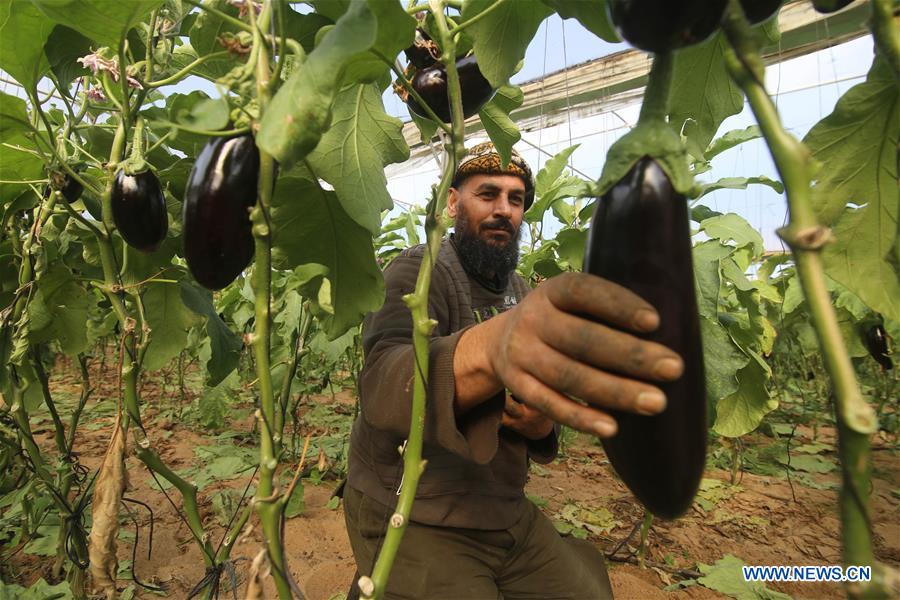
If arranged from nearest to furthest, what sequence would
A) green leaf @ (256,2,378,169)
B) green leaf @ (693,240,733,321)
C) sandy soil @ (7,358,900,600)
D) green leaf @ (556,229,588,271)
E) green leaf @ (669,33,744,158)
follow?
green leaf @ (256,2,378,169) < green leaf @ (669,33,744,158) < green leaf @ (693,240,733,321) < green leaf @ (556,229,588,271) < sandy soil @ (7,358,900,600)

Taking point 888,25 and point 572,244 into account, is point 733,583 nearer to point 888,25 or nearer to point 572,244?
point 572,244

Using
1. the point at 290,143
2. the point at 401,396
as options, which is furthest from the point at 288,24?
the point at 401,396

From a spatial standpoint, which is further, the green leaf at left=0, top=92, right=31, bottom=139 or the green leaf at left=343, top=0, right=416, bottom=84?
the green leaf at left=0, top=92, right=31, bottom=139

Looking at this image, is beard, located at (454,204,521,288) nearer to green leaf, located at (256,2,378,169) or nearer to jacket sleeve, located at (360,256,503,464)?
jacket sleeve, located at (360,256,503,464)

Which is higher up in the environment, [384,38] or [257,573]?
[384,38]

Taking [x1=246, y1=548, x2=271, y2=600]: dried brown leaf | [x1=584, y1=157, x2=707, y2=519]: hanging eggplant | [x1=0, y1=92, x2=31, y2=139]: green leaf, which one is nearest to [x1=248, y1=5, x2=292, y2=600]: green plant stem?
[x1=246, y1=548, x2=271, y2=600]: dried brown leaf

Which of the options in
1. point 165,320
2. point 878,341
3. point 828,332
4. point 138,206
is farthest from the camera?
point 878,341

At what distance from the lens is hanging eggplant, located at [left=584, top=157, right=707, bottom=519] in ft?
1.15

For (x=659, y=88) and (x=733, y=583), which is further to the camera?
(x=733, y=583)

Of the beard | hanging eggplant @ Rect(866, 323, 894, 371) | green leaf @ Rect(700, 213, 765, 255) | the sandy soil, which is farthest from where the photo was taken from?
hanging eggplant @ Rect(866, 323, 894, 371)

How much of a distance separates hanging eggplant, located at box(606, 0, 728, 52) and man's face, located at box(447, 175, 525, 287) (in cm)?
126

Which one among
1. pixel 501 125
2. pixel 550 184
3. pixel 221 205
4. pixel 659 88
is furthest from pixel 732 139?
pixel 221 205

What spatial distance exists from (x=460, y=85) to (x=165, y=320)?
0.70 meters

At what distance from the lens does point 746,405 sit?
174cm
